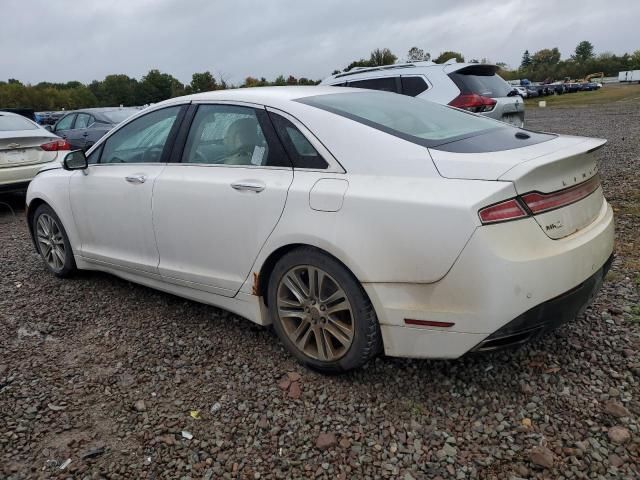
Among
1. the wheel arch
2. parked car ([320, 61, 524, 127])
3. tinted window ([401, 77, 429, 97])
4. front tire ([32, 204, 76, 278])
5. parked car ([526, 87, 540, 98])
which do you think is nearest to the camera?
front tire ([32, 204, 76, 278])

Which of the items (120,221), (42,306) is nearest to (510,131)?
(120,221)

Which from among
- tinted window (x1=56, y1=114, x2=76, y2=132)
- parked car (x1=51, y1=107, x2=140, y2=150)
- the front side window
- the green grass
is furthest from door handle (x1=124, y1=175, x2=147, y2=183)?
the green grass

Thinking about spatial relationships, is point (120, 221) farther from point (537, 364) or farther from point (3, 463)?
point (537, 364)

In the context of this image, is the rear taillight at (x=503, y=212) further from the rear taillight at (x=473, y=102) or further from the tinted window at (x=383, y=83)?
the tinted window at (x=383, y=83)

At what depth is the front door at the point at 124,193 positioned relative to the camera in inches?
139

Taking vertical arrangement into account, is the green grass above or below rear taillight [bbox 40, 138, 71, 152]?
below

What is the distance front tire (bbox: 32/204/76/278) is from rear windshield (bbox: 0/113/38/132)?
3.61 meters

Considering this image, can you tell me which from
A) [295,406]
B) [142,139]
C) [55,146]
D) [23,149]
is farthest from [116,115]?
[295,406]

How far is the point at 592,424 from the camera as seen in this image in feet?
7.54

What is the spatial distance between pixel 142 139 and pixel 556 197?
2.78 metres

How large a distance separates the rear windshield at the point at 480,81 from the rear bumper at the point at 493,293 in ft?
17.9

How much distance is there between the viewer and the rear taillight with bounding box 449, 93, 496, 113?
23.8ft

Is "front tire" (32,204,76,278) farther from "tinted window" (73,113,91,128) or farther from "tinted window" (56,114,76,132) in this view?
"tinted window" (56,114,76,132)

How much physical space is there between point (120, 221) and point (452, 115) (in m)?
2.37
